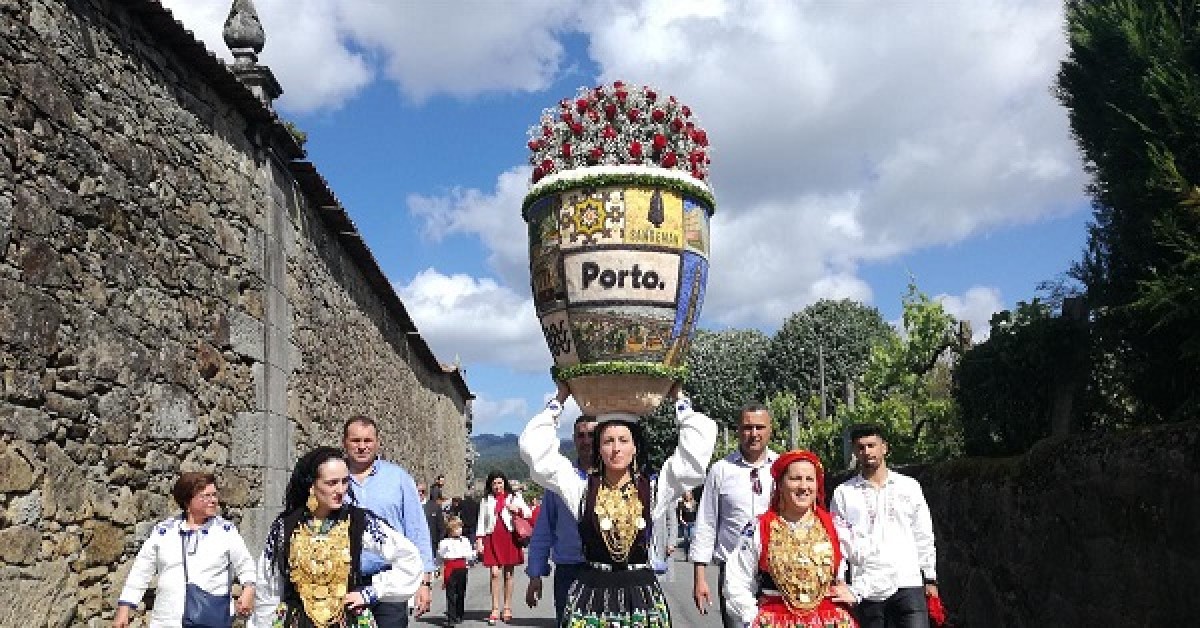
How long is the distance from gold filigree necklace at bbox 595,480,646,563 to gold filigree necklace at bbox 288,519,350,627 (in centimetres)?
107

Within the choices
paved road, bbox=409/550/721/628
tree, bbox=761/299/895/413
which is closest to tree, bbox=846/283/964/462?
paved road, bbox=409/550/721/628

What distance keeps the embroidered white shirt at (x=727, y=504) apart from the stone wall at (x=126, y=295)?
349 cm

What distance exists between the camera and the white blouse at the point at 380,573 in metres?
4.45

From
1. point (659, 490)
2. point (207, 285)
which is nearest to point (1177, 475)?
point (659, 490)

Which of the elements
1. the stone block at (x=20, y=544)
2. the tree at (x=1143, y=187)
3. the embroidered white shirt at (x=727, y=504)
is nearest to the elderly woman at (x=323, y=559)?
the stone block at (x=20, y=544)

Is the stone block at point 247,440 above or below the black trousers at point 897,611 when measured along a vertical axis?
above

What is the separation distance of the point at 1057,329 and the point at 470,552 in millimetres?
6383

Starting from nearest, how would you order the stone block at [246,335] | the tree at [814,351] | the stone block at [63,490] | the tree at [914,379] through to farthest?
the stone block at [63,490] → the stone block at [246,335] → the tree at [914,379] → the tree at [814,351]

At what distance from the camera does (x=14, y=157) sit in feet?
18.7

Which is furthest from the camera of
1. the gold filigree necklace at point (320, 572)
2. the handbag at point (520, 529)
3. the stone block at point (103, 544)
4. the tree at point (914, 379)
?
the tree at point (914, 379)

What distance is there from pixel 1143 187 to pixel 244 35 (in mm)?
8231

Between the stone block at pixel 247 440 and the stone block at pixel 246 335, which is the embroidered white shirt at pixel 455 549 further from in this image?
the stone block at pixel 246 335

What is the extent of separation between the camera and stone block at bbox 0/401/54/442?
5531mm

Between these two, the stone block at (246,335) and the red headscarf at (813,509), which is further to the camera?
the stone block at (246,335)
